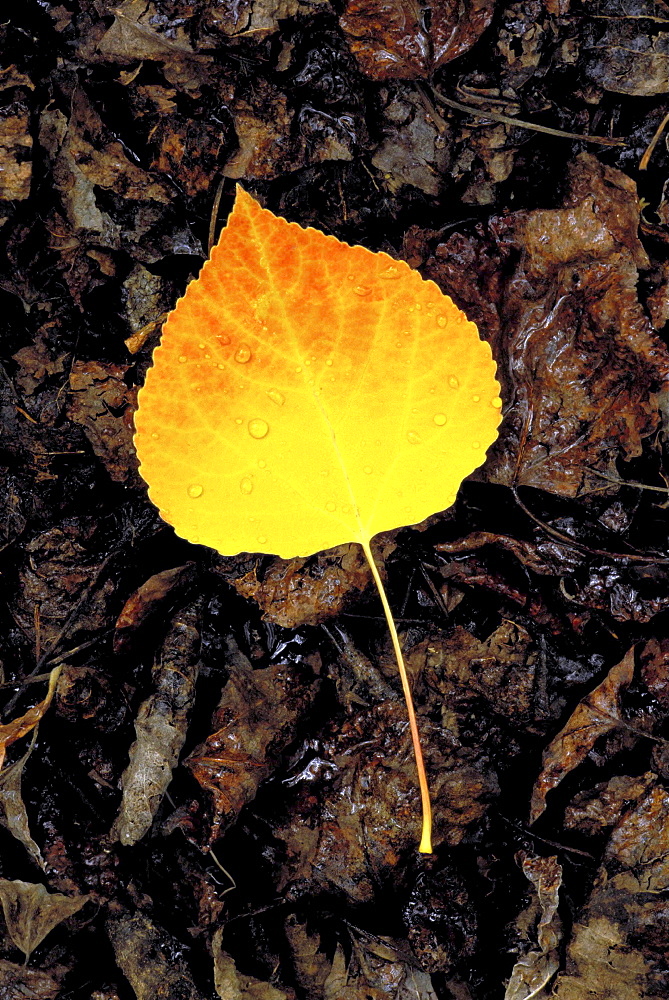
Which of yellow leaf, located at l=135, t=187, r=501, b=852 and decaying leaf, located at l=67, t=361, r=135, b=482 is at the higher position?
decaying leaf, located at l=67, t=361, r=135, b=482

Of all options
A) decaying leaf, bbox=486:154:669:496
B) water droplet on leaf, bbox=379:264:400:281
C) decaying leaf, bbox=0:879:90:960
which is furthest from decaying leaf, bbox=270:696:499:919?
water droplet on leaf, bbox=379:264:400:281

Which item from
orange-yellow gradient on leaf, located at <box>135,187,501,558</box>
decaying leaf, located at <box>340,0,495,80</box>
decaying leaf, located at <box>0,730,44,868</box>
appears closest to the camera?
orange-yellow gradient on leaf, located at <box>135,187,501,558</box>

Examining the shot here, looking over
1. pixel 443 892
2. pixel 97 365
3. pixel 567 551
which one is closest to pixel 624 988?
pixel 443 892

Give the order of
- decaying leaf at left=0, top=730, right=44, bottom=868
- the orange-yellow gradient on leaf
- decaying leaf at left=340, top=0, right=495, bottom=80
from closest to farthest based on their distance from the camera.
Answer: the orange-yellow gradient on leaf → decaying leaf at left=340, top=0, right=495, bottom=80 → decaying leaf at left=0, top=730, right=44, bottom=868

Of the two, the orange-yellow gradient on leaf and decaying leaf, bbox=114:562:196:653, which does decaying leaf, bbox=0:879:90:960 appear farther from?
the orange-yellow gradient on leaf

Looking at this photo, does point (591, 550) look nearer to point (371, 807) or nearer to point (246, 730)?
point (371, 807)

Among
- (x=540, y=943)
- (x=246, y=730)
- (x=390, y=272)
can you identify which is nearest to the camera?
(x=390, y=272)

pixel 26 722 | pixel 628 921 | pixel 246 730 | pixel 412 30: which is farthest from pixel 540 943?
pixel 412 30
